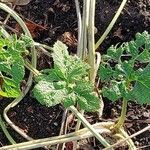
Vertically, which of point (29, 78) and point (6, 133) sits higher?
point (29, 78)

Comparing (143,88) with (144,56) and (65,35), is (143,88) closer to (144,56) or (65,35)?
(144,56)

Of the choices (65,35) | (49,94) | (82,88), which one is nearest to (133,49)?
(82,88)

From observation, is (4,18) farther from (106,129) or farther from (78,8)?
(106,129)

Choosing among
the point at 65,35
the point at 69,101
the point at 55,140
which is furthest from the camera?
the point at 65,35

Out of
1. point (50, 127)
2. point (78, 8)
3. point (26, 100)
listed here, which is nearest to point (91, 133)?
point (50, 127)

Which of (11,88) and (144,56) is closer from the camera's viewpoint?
(144,56)

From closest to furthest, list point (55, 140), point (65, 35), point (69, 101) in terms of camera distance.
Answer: point (69, 101), point (55, 140), point (65, 35)

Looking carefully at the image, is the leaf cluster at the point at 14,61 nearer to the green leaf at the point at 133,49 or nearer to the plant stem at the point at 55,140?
the plant stem at the point at 55,140
